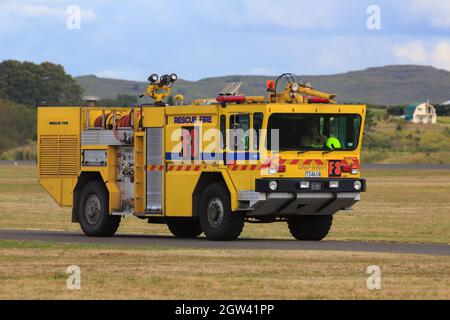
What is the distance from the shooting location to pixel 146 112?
31531 mm

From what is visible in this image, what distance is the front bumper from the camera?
28734 millimetres

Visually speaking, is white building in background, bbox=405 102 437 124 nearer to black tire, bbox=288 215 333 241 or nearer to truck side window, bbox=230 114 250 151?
black tire, bbox=288 215 333 241

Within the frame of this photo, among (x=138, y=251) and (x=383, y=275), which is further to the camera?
(x=138, y=251)

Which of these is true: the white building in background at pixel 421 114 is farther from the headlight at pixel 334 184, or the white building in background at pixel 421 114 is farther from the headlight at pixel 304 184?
the headlight at pixel 304 184

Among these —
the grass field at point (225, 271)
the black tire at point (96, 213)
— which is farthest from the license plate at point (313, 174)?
the black tire at point (96, 213)

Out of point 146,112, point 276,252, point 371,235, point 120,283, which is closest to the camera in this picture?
point 120,283

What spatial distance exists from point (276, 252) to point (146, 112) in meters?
6.45

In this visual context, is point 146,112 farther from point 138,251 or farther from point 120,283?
point 120,283

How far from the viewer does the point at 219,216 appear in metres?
29.6

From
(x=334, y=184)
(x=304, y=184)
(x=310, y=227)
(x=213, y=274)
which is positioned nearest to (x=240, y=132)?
(x=304, y=184)

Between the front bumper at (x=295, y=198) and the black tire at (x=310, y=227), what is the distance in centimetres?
91

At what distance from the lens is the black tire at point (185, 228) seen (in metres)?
32.6
